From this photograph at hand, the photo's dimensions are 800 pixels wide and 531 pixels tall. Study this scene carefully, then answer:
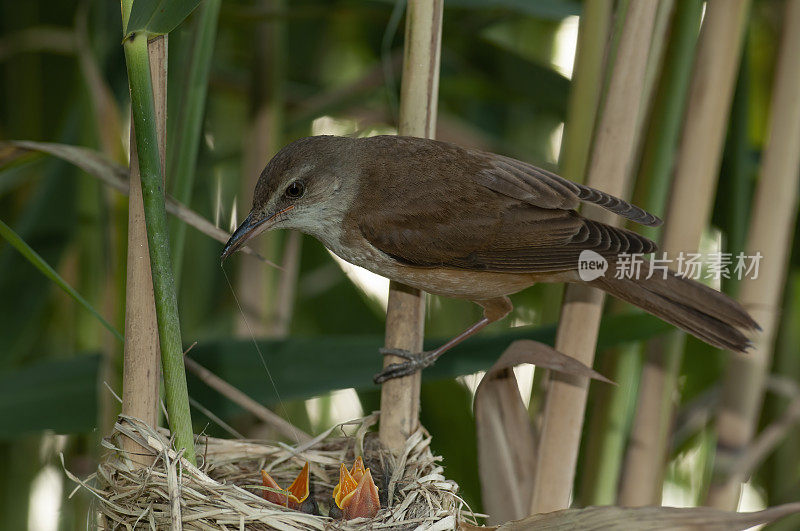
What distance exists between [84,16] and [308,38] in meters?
1.06

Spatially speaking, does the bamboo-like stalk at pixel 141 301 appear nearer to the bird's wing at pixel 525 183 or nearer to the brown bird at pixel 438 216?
the brown bird at pixel 438 216

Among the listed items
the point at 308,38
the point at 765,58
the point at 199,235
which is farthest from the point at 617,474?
the point at 765,58

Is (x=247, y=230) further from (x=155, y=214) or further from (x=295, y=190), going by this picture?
(x=155, y=214)

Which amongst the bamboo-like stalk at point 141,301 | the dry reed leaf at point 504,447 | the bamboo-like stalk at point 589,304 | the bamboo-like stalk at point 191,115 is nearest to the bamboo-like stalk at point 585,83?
the bamboo-like stalk at point 589,304

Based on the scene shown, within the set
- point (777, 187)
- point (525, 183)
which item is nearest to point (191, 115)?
point (525, 183)

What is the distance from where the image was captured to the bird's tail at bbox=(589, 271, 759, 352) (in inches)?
60.5

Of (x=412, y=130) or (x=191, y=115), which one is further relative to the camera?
(x=412, y=130)

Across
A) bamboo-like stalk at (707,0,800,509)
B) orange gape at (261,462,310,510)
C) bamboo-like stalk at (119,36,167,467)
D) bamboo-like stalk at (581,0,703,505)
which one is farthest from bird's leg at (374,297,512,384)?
bamboo-like stalk at (707,0,800,509)

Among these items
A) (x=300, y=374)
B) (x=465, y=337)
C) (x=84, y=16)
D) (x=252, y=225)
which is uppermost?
(x=84, y=16)

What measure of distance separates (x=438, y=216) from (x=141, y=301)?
704 mm

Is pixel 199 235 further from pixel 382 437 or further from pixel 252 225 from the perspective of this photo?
pixel 382 437

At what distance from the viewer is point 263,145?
2293 mm

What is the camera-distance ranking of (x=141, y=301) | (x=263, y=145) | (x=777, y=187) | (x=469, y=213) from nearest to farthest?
(x=141, y=301), (x=469, y=213), (x=777, y=187), (x=263, y=145)

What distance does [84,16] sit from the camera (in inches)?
79.8
